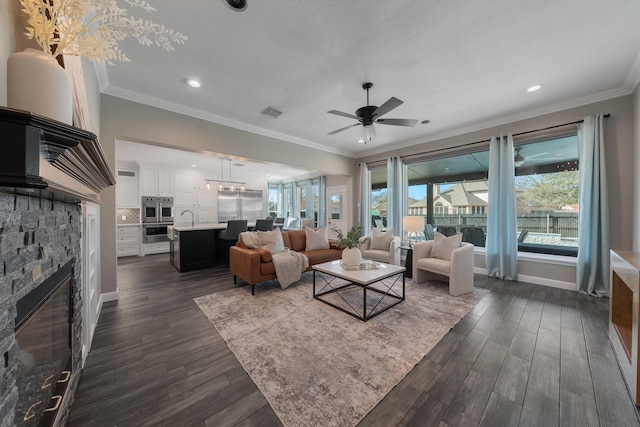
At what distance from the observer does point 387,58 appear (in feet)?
Result: 8.26

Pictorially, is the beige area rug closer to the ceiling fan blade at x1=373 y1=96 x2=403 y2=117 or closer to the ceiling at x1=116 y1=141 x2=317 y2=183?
the ceiling fan blade at x1=373 y1=96 x2=403 y2=117

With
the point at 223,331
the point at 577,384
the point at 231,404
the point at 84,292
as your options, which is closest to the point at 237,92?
the point at 84,292

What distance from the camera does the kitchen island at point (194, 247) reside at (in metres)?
4.58

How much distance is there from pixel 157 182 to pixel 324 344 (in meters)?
6.99

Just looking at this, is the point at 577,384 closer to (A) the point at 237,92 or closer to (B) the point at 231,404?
(B) the point at 231,404

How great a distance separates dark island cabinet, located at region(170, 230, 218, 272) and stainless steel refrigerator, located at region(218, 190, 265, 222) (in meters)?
2.90

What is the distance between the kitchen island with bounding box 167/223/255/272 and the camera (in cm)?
458

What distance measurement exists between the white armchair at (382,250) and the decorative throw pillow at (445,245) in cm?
70

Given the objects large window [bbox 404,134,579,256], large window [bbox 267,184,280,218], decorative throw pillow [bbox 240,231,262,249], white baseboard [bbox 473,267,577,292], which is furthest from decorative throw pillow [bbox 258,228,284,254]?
large window [bbox 267,184,280,218]

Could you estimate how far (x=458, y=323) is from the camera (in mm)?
2543

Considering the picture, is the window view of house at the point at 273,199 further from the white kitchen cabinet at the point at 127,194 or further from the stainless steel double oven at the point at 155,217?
the white kitchen cabinet at the point at 127,194

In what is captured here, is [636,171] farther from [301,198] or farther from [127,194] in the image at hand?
[127,194]

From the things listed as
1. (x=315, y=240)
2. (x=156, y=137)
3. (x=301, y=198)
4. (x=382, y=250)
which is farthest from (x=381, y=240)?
(x=301, y=198)

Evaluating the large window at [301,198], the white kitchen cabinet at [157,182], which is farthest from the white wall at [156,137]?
the large window at [301,198]
